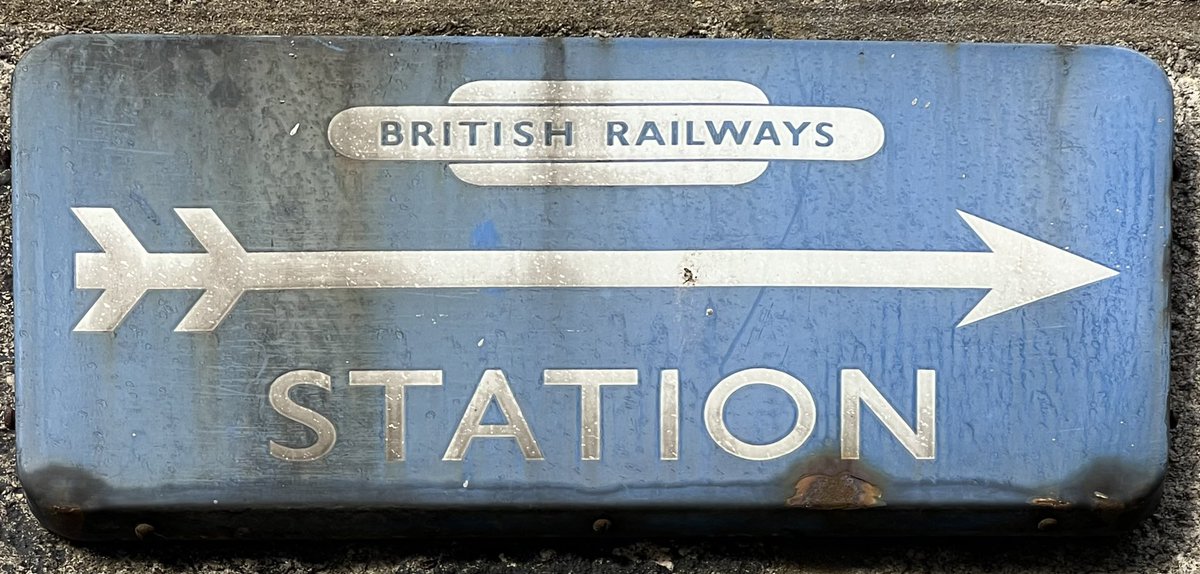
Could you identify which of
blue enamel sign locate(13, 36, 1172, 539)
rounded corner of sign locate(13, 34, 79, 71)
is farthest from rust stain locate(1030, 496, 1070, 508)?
rounded corner of sign locate(13, 34, 79, 71)

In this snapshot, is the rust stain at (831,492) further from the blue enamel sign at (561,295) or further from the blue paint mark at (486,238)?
the blue paint mark at (486,238)

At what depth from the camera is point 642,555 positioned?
0.87 m

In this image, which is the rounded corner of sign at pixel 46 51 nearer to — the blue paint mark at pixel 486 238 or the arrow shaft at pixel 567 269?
the arrow shaft at pixel 567 269

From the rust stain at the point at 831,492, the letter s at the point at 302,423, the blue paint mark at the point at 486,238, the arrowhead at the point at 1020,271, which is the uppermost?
the blue paint mark at the point at 486,238

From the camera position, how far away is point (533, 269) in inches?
31.6

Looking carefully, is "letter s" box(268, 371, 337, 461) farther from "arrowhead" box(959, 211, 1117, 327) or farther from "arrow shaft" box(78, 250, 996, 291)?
"arrowhead" box(959, 211, 1117, 327)

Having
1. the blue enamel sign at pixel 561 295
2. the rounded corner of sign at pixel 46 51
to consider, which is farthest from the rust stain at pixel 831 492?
the rounded corner of sign at pixel 46 51

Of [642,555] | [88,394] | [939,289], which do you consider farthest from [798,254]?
[88,394]

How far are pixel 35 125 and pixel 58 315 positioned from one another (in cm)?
16

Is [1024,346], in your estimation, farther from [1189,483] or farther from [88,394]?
[88,394]

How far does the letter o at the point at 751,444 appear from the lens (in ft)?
2.63

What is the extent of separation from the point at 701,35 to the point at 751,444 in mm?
384

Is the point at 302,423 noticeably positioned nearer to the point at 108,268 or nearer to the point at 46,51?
the point at 108,268

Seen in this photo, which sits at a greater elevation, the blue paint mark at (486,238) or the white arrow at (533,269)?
the blue paint mark at (486,238)
